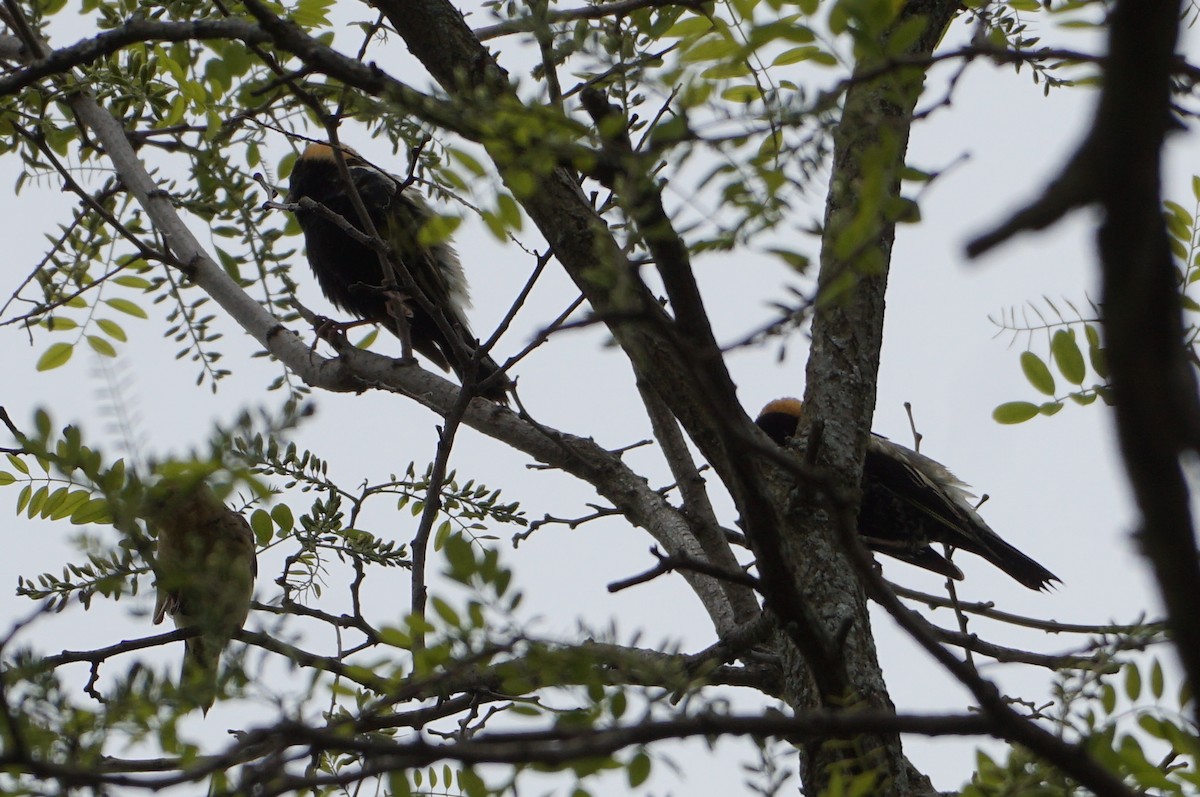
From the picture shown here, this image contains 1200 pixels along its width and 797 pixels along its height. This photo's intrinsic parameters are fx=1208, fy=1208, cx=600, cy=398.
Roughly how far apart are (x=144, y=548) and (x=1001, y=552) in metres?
4.75

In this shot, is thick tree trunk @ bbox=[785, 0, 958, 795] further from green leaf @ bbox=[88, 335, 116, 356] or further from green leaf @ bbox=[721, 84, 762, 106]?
green leaf @ bbox=[88, 335, 116, 356]

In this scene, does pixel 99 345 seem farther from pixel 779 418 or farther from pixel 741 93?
pixel 779 418

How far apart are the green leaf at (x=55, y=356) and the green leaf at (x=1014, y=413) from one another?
8.87 feet

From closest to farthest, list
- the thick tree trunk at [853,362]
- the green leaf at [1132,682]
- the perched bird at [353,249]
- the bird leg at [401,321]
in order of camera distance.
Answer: the thick tree trunk at [853,362], the green leaf at [1132,682], the bird leg at [401,321], the perched bird at [353,249]

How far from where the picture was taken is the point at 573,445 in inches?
116

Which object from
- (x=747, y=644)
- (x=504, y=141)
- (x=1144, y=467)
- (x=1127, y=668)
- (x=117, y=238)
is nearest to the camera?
(x=1144, y=467)

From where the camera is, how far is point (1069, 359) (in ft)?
6.17

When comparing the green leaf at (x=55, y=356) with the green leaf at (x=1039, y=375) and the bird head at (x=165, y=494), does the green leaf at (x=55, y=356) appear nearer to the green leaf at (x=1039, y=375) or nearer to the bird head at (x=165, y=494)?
the bird head at (x=165, y=494)

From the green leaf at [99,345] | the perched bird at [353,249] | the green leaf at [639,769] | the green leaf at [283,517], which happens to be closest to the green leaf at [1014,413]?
the green leaf at [639,769]

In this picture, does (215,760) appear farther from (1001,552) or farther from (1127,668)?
(1001,552)

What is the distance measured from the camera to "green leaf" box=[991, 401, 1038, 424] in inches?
76.7

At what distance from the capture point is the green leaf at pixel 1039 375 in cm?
193

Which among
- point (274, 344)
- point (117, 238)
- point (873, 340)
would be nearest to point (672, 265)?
point (873, 340)

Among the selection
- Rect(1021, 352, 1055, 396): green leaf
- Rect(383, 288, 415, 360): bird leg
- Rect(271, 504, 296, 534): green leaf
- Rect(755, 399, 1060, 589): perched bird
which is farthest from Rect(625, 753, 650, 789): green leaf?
Rect(755, 399, 1060, 589): perched bird
